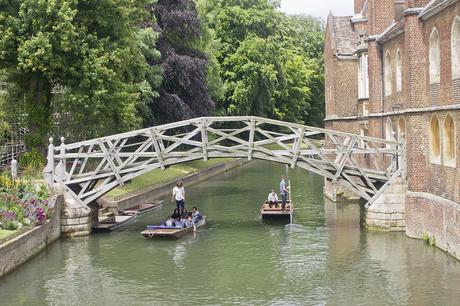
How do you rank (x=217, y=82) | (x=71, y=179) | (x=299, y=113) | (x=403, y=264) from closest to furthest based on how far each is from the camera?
(x=403, y=264) → (x=71, y=179) → (x=217, y=82) → (x=299, y=113)

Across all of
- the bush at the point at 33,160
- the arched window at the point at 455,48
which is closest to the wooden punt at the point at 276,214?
the bush at the point at 33,160

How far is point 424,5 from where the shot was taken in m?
21.2

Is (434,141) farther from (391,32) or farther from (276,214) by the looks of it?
(276,214)

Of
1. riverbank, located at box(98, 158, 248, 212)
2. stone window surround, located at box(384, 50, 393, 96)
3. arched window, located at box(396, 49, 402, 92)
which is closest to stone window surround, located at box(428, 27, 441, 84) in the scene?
arched window, located at box(396, 49, 402, 92)

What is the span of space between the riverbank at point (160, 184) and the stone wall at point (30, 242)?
5.34 metres

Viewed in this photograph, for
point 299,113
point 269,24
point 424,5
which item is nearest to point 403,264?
point 424,5

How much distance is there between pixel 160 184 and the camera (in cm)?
3812

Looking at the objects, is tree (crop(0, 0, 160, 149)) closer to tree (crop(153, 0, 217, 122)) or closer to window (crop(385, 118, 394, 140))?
tree (crop(153, 0, 217, 122))

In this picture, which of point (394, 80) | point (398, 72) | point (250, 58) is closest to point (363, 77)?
point (394, 80)

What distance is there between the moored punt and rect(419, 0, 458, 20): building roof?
13.1 m

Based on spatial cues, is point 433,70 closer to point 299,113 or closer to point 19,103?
point 19,103

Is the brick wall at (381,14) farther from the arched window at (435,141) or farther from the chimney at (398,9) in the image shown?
the arched window at (435,141)

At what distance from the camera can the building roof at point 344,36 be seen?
115ft

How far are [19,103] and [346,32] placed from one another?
16987 millimetres
